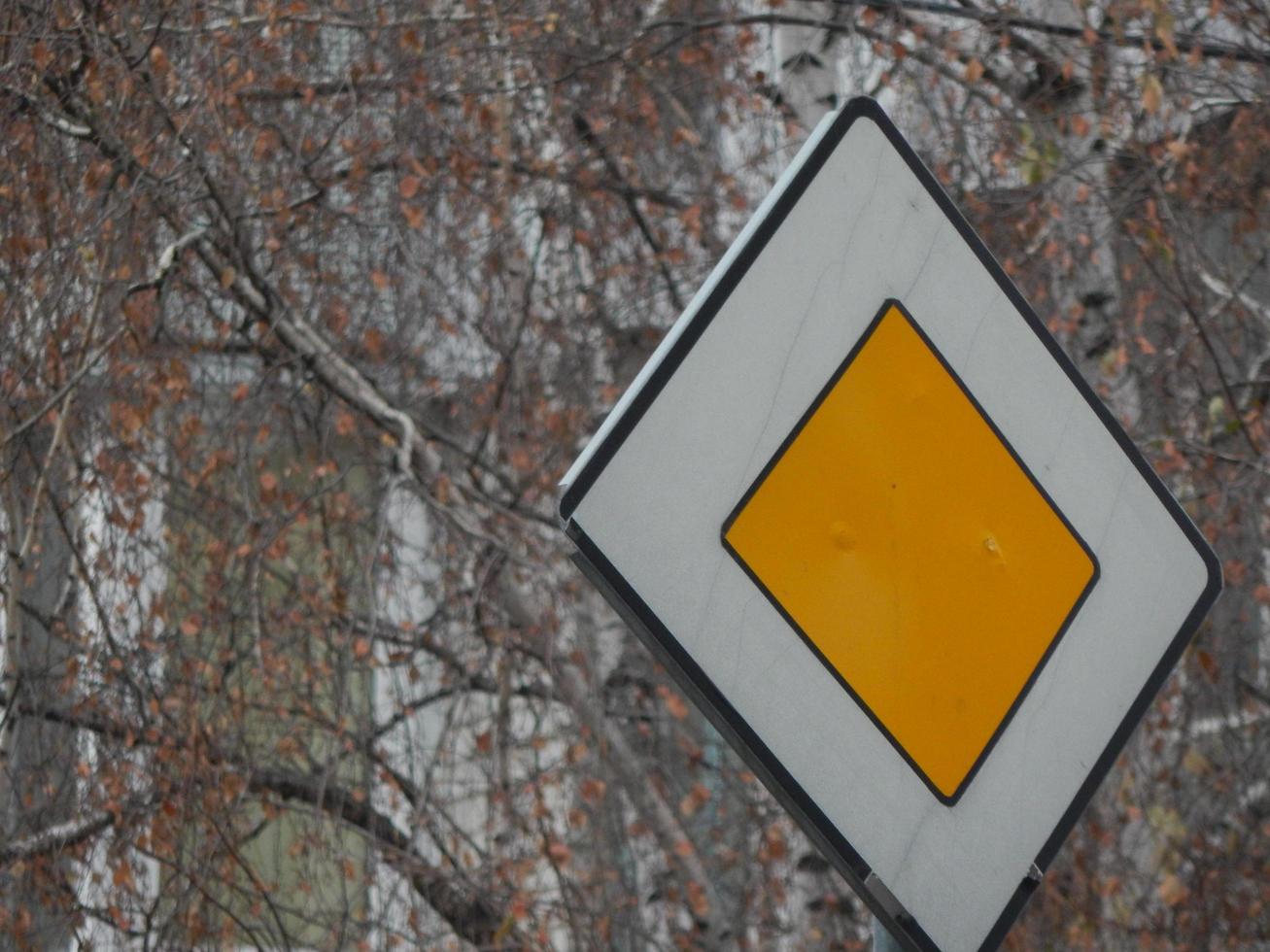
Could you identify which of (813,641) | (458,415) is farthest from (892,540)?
(458,415)

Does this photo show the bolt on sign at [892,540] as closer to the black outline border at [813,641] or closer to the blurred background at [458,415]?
the black outline border at [813,641]

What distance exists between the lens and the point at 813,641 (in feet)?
4.69

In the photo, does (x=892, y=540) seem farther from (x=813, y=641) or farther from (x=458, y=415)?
(x=458, y=415)

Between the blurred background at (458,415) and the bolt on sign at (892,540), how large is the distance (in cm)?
237

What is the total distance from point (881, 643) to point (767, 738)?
0.49 ft

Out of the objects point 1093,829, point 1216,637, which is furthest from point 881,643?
point 1216,637

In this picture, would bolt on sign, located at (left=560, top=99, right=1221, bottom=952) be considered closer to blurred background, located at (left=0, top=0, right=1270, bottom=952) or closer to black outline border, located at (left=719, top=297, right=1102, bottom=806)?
black outline border, located at (left=719, top=297, right=1102, bottom=806)

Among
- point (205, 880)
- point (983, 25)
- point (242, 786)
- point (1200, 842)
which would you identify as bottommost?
point (1200, 842)

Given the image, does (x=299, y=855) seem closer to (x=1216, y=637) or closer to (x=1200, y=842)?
(x=1200, y=842)

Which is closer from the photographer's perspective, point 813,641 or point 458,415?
point 813,641

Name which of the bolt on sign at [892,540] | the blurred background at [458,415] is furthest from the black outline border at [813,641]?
the blurred background at [458,415]

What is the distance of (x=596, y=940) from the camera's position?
14.3 ft

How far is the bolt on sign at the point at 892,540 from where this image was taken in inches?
55.3

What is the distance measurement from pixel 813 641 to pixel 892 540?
13 centimetres
